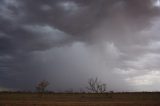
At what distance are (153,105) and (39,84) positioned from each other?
33527 millimetres

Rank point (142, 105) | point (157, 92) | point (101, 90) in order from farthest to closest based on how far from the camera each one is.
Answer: point (101, 90), point (157, 92), point (142, 105)

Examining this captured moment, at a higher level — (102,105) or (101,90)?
(101,90)

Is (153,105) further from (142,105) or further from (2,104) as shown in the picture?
(2,104)

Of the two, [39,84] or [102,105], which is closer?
[102,105]

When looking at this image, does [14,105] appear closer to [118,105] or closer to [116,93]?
[118,105]

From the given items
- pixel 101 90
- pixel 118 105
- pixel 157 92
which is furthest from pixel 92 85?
pixel 118 105

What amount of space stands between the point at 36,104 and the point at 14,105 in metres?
2.25

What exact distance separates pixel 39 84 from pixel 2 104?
2835 centimetres

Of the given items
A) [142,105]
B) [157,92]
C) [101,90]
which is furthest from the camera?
[101,90]

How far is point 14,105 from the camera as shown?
35.7 metres

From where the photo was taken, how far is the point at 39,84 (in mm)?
64812

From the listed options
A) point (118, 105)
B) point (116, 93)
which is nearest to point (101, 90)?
point (116, 93)

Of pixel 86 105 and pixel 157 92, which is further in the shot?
pixel 157 92

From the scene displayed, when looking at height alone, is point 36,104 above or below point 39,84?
below
